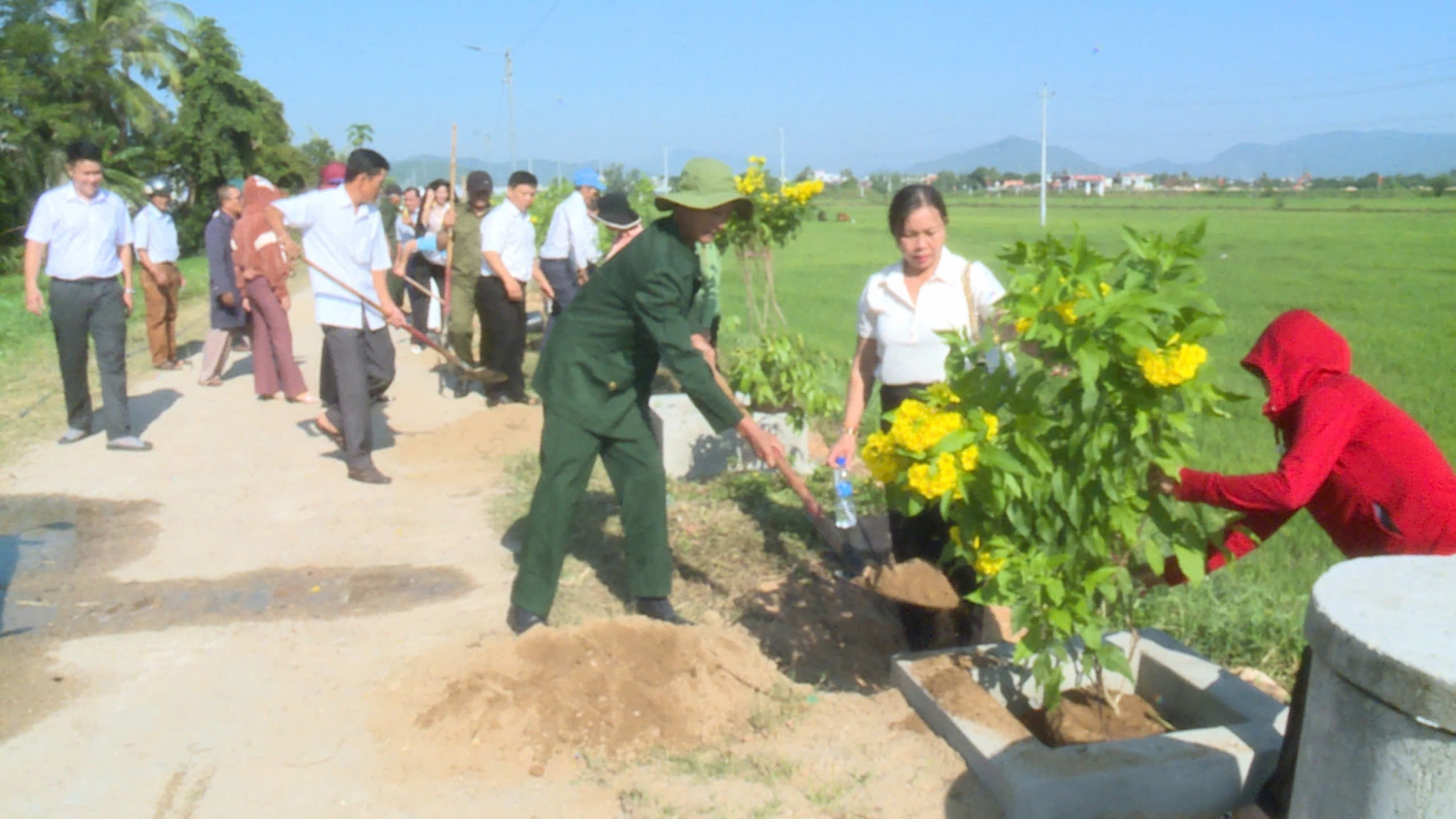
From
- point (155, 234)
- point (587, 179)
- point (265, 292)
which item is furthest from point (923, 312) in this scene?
point (155, 234)

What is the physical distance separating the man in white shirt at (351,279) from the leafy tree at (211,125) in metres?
41.9

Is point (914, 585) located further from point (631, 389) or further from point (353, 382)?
point (353, 382)

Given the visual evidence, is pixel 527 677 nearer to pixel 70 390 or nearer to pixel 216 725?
pixel 216 725

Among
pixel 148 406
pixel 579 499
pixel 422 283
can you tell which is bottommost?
pixel 148 406

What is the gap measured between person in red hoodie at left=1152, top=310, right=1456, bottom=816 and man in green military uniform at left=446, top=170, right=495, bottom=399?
27.4ft

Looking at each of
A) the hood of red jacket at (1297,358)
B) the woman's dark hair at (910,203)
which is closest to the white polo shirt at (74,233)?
the woman's dark hair at (910,203)

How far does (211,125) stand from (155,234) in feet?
128

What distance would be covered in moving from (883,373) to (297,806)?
2724mm

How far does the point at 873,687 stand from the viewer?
5.00m

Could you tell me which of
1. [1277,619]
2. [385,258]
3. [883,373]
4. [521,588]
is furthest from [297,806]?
[385,258]

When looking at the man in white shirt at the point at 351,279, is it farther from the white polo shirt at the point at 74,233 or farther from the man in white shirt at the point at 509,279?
the man in white shirt at the point at 509,279

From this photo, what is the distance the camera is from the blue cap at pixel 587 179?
1266 cm

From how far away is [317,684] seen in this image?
4891mm

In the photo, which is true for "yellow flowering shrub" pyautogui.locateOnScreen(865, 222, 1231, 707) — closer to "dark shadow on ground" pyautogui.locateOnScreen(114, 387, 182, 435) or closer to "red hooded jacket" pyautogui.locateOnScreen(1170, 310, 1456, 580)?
"red hooded jacket" pyautogui.locateOnScreen(1170, 310, 1456, 580)
